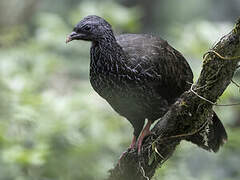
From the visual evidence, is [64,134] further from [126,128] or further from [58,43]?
[58,43]

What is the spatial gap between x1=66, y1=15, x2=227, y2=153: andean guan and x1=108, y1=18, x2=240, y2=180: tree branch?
0.22m

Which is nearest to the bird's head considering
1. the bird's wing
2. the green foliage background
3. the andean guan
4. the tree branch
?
the andean guan

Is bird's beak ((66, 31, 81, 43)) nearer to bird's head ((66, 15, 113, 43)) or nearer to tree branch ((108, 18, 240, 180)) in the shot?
bird's head ((66, 15, 113, 43))

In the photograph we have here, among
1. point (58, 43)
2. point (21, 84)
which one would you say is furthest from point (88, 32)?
point (58, 43)

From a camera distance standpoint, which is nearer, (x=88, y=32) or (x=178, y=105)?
(x=178, y=105)

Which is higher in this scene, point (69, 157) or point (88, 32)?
point (88, 32)

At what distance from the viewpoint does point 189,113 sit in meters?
4.79

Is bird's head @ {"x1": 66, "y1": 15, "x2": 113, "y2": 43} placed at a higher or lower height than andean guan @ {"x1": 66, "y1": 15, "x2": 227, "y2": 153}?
higher

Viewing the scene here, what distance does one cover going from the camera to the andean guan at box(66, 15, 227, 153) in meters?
5.50

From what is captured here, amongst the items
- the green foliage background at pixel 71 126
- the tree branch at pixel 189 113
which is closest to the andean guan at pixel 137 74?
the tree branch at pixel 189 113

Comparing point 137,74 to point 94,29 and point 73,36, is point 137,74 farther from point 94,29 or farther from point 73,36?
point 73,36

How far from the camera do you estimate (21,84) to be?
7863 millimetres

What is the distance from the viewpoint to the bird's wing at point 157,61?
18.2ft

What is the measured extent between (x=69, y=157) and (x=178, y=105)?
127 inches
